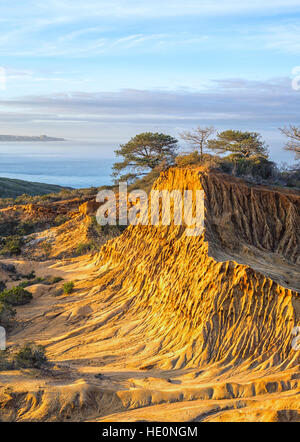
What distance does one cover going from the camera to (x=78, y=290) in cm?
1923

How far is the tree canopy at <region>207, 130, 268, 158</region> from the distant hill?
4148cm

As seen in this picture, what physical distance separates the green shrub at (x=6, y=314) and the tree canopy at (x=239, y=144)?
79.8 ft

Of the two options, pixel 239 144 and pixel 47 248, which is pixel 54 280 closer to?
pixel 47 248

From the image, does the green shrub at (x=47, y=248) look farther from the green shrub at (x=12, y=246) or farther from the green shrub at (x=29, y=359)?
the green shrub at (x=29, y=359)

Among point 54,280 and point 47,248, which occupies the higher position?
point 47,248

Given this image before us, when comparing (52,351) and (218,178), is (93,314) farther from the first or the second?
(218,178)

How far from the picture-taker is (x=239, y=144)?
3812 cm

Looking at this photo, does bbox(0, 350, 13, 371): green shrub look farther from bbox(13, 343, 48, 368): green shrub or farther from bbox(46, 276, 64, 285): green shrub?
bbox(46, 276, 64, 285): green shrub

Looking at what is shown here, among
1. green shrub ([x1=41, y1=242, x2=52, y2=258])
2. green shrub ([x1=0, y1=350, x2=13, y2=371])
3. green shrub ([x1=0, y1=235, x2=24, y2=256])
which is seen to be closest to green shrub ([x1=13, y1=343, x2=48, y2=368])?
green shrub ([x1=0, y1=350, x2=13, y2=371])

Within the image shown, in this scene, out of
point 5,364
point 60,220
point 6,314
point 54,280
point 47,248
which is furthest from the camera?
point 60,220

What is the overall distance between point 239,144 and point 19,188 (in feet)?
162

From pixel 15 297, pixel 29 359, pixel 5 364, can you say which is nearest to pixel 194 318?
pixel 29 359

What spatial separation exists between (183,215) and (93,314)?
478 centimetres
